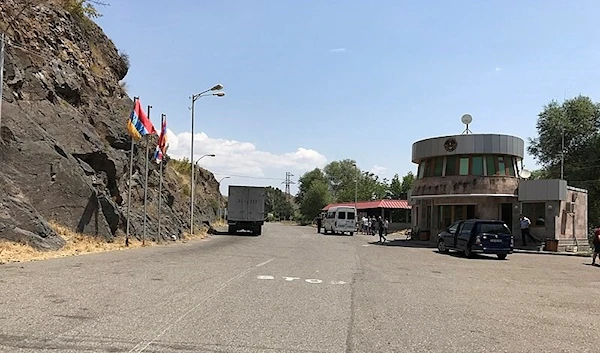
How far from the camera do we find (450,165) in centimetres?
3669

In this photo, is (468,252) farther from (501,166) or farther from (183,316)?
(183,316)

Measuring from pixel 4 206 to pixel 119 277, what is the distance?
288 inches

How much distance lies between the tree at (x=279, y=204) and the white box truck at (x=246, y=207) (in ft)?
357

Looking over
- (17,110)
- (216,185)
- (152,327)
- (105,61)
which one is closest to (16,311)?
(152,327)

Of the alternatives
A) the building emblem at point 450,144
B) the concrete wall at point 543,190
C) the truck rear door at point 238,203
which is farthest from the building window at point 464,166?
the truck rear door at point 238,203

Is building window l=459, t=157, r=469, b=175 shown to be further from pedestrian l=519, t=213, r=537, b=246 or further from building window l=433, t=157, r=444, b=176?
pedestrian l=519, t=213, r=537, b=246

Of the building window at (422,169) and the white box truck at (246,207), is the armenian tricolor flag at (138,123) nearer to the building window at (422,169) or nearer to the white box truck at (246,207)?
the white box truck at (246,207)

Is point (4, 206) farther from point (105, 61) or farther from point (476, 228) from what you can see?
point (105, 61)

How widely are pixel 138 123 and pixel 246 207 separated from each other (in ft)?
62.4

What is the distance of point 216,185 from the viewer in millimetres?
93688

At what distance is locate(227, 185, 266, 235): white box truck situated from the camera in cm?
4228

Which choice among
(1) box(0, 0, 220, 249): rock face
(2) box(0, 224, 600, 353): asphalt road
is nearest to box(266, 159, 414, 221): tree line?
(1) box(0, 0, 220, 249): rock face

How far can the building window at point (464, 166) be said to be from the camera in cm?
3575

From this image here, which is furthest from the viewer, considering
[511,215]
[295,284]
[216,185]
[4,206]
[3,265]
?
[216,185]
